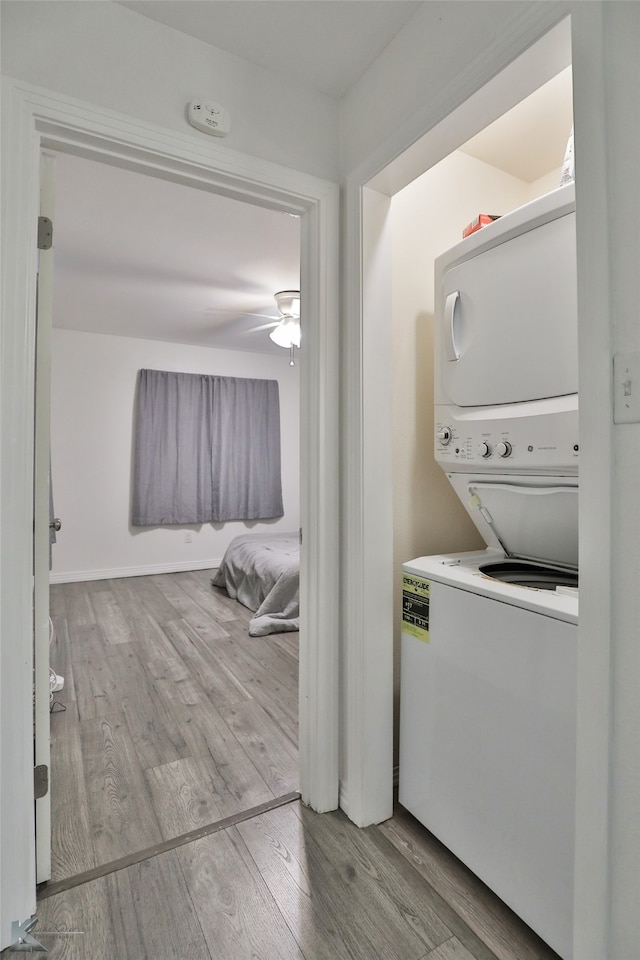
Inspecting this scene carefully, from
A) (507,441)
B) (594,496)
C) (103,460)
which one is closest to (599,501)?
(594,496)

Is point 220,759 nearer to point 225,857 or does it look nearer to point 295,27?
point 225,857

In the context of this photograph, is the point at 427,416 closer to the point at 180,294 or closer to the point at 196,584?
the point at 180,294

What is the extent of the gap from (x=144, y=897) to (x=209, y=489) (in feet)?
15.1

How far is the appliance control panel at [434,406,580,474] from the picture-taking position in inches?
51.1

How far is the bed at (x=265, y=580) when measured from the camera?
363 centimetres

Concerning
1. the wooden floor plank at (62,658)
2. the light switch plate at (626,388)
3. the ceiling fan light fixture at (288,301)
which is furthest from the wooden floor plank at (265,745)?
the ceiling fan light fixture at (288,301)

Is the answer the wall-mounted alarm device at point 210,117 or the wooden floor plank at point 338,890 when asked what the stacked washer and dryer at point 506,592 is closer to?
the wooden floor plank at point 338,890

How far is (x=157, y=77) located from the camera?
1.39 metres

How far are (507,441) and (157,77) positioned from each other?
1442 millimetres

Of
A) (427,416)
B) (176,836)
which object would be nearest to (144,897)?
(176,836)

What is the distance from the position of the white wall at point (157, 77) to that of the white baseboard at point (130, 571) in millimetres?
4642

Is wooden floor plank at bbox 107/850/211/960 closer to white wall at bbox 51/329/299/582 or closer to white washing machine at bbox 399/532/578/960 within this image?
white washing machine at bbox 399/532/578/960

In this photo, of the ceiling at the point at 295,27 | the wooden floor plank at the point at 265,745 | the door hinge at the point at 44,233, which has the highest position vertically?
the ceiling at the point at 295,27

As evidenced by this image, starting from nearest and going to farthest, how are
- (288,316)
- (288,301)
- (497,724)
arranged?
1. (497,724)
2. (288,301)
3. (288,316)
